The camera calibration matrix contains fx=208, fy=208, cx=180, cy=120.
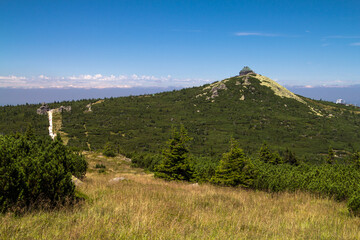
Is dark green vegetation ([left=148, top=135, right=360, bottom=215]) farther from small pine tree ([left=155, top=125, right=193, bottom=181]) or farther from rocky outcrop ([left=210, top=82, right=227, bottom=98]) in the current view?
rocky outcrop ([left=210, top=82, right=227, bottom=98])

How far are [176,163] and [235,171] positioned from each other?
Result: 5939 millimetres

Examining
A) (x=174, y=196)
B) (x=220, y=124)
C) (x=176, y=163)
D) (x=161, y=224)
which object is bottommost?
(x=220, y=124)

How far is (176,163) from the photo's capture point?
66.9 ft

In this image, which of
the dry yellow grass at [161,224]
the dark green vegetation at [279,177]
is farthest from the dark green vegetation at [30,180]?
the dark green vegetation at [279,177]

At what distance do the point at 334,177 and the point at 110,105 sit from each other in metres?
171

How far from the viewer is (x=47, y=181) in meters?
5.12

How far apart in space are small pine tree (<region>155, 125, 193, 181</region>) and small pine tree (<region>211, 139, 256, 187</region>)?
3237 millimetres

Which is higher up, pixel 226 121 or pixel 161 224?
pixel 161 224

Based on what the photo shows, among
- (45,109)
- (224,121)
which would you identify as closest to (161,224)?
(224,121)

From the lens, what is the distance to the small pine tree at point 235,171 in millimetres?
16625

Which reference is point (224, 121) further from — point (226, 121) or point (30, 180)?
point (30, 180)

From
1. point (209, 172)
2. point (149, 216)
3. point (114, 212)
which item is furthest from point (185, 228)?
point (209, 172)

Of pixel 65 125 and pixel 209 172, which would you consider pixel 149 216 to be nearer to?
pixel 209 172

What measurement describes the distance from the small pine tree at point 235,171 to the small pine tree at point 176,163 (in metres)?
3.24
